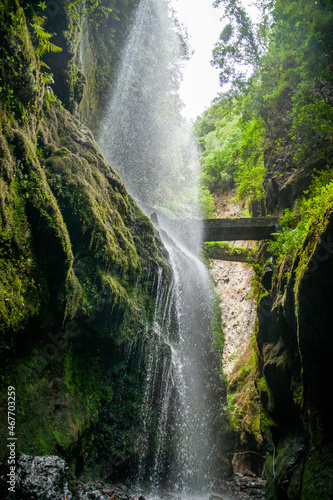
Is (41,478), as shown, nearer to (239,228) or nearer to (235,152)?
(239,228)

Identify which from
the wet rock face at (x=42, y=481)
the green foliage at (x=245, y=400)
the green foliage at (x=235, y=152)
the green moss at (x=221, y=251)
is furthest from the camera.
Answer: the green moss at (x=221, y=251)

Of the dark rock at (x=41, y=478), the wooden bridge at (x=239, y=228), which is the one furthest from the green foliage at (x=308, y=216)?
the dark rock at (x=41, y=478)

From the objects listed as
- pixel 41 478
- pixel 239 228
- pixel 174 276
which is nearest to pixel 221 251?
pixel 239 228

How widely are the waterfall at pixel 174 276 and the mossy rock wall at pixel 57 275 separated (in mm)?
831

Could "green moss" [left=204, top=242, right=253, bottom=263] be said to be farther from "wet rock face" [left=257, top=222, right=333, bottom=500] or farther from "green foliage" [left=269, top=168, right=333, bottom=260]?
"wet rock face" [left=257, top=222, right=333, bottom=500]

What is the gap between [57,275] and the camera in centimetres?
456

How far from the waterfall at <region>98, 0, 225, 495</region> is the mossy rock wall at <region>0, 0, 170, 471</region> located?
0.83 meters

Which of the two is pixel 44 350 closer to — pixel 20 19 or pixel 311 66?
pixel 20 19

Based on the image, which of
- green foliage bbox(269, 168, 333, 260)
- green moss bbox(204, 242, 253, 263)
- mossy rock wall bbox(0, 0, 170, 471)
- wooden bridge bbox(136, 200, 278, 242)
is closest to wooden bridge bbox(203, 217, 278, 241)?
wooden bridge bbox(136, 200, 278, 242)

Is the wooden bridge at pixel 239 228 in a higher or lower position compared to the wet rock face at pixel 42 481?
higher

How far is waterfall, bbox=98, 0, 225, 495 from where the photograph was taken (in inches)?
287

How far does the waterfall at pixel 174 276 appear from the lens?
23.9ft

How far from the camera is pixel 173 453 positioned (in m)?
7.26

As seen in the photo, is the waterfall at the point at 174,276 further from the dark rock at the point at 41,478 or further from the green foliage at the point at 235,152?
the dark rock at the point at 41,478
